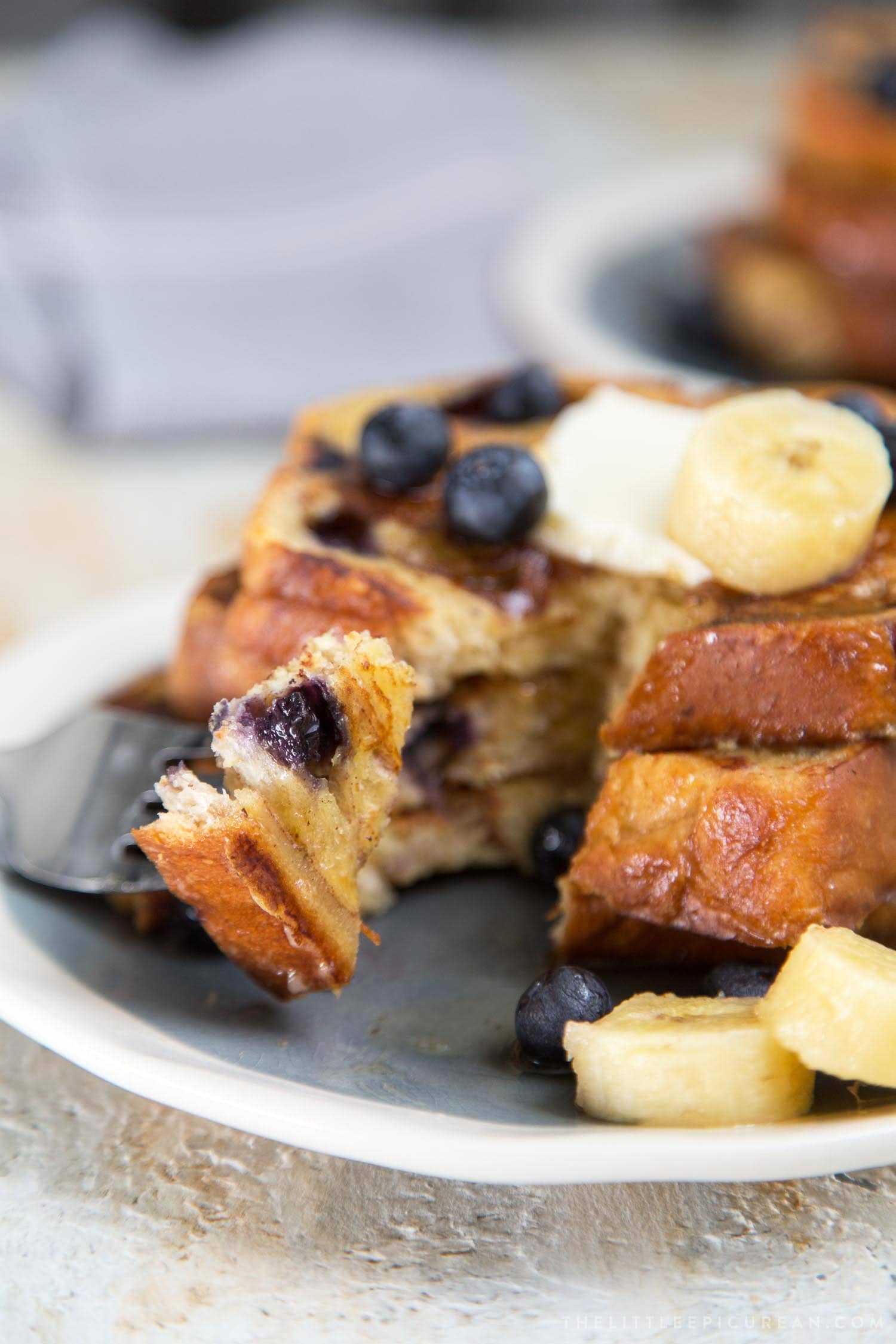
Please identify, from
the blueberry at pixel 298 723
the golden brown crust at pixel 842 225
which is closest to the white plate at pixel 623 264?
the golden brown crust at pixel 842 225

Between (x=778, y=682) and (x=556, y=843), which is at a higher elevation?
(x=778, y=682)

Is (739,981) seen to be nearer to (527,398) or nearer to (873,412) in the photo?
(873,412)

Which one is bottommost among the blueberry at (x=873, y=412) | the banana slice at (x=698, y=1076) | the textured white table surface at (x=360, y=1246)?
the textured white table surface at (x=360, y=1246)

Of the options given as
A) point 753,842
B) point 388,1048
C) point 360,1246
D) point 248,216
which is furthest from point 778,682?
point 248,216

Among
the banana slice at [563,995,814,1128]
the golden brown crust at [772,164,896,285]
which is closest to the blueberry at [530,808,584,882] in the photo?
the banana slice at [563,995,814,1128]

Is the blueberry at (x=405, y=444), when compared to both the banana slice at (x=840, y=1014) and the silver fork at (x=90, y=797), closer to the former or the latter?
the silver fork at (x=90, y=797)

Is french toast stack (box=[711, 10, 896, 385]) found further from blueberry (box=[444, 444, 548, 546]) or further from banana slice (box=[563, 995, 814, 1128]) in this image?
banana slice (box=[563, 995, 814, 1128])
